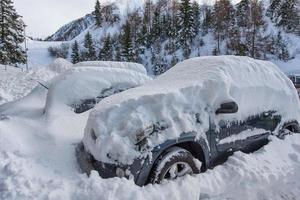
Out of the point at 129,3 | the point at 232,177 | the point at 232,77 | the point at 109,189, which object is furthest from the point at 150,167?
the point at 129,3

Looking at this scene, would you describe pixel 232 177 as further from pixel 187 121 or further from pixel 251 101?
pixel 251 101

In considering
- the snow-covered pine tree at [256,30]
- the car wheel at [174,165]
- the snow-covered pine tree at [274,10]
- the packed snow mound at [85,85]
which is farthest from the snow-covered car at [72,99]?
the snow-covered pine tree at [274,10]

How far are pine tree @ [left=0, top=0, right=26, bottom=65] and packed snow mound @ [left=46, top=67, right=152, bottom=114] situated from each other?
30.9m

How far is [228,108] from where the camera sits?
4605 mm

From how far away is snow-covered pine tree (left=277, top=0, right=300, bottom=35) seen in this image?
54.8 metres

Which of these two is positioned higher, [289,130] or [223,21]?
[223,21]

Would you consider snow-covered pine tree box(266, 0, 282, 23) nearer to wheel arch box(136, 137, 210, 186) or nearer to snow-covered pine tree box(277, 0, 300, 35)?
snow-covered pine tree box(277, 0, 300, 35)

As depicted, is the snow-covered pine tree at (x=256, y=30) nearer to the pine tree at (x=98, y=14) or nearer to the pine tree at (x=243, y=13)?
the pine tree at (x=243, y=13)

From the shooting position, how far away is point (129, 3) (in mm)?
104500

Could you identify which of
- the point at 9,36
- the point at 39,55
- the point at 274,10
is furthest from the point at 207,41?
the point at 39,55

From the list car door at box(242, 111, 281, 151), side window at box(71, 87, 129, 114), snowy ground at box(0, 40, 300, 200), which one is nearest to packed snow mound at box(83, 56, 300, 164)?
car door at box(242, 111, 281, 151)

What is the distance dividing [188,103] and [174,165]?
799 mm

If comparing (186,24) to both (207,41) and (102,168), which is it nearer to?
(207,41)

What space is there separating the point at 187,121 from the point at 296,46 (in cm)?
5250
